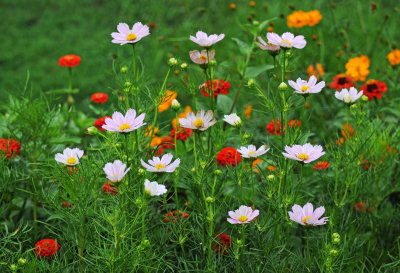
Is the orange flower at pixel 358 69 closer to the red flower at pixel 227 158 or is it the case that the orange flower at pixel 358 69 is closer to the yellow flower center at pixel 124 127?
the red flower at pixel 227 158

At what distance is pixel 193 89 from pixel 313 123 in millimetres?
1241

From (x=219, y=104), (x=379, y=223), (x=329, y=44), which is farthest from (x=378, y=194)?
(x=329, y=44)

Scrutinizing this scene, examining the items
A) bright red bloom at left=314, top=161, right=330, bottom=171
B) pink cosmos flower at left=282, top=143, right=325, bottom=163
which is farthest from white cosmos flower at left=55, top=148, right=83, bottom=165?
bright red bloom at left=314, top=161, right=330, bottom=171

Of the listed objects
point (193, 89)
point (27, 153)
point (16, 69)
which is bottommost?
point (16, 69)

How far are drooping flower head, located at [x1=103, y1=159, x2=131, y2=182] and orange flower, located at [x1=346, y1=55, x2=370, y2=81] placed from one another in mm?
1491

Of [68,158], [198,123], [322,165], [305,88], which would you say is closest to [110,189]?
[68,158]

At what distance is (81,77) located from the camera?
3.74 m

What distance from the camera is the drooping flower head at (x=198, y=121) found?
4.30 ft

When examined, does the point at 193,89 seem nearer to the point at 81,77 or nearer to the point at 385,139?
the point at 385,139

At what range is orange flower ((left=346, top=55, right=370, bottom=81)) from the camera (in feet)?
7.80

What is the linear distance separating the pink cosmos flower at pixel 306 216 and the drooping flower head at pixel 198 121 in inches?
11.4

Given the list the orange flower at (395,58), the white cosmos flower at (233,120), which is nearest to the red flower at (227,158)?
the white cosmos flower at (233,120)

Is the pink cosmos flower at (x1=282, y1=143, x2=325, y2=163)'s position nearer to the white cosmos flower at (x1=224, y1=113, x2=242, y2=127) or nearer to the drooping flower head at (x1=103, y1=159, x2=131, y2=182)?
the white cosmos flower at (x1=224, y1=113, x2=242, y2=127)

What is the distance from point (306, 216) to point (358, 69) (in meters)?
1.32
